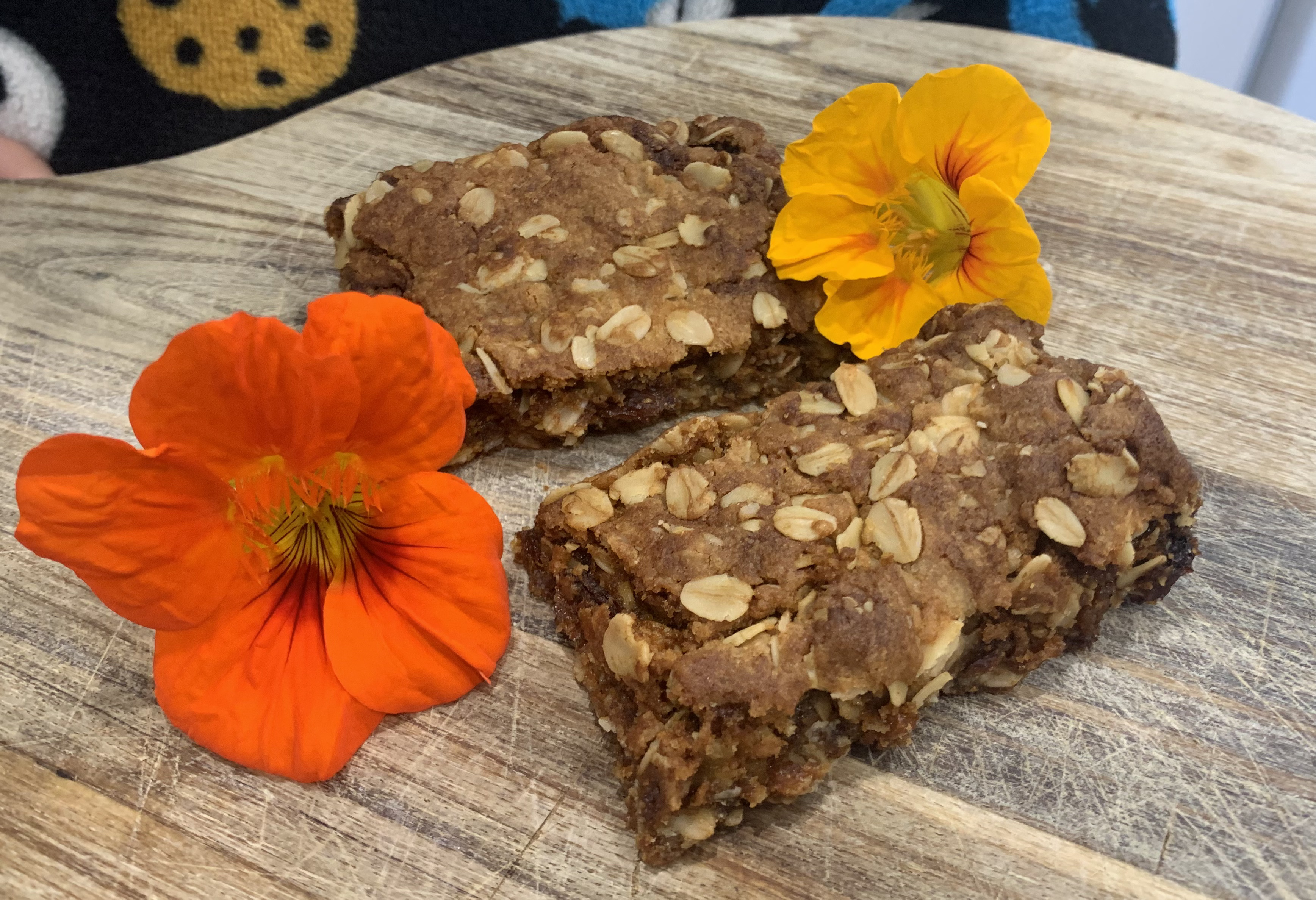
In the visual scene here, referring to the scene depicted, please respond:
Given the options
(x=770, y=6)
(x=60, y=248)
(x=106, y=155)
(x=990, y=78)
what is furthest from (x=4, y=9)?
(x=990, y=78)

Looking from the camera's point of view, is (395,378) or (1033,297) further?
(1033,297)

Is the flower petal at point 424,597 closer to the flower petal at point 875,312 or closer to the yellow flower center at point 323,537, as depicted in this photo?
the yellow flower center at point 323,537

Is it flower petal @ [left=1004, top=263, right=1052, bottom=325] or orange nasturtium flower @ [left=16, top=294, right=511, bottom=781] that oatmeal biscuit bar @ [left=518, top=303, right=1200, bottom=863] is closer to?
flower petal @ [left=1004, top=263, right=1052, bottom=325]

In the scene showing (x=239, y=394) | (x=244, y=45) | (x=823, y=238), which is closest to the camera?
(x=239, y=394)

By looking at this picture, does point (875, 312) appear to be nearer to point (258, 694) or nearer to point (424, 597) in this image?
point (424, 597)

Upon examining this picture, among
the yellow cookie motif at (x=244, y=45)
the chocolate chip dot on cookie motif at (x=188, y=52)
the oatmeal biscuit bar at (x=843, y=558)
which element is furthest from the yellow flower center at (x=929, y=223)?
the chocolate chip dot on cookie motif at (x=188, y=52)

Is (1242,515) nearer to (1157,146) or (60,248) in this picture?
(1157,146)

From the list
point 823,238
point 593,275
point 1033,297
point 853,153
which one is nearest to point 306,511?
point 593,275
